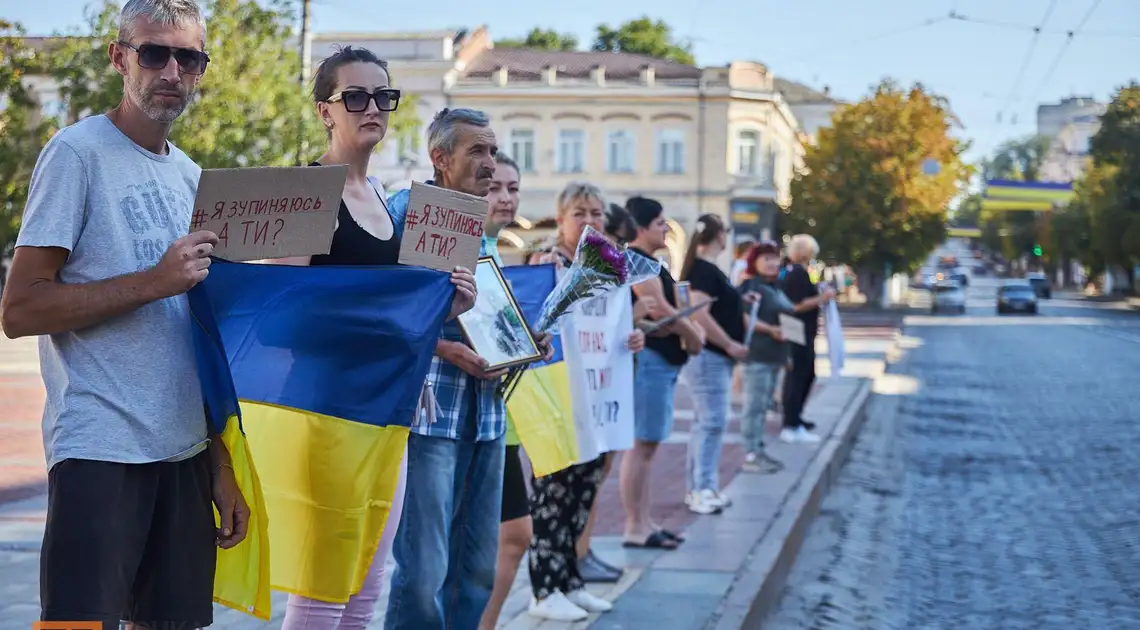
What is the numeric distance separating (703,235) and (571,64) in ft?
171

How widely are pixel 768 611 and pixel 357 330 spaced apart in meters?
4.09

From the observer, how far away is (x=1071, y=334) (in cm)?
4250

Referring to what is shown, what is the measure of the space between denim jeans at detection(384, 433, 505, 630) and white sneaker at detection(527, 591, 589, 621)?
169 centimetres

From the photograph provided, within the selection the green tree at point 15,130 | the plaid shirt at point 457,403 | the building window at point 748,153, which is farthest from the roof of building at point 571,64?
the plaid shirt at point 457,403

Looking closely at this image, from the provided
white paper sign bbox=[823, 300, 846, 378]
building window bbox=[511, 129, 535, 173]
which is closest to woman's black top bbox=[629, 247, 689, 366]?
white paper sign bbox=[823, 300, 846, 378]

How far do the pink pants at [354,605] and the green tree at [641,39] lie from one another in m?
74.3

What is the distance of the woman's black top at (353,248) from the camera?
3.76 meters

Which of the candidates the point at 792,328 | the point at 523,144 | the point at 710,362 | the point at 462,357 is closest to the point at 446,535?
the point at 462,357

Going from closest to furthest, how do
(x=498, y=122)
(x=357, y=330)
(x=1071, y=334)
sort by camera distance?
(x=357, y=330) < (x=1071, y=334) < (x=498, y=122)

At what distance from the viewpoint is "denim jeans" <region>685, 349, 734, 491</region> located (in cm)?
910

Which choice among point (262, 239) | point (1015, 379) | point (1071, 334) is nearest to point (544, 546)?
point (262, 239)

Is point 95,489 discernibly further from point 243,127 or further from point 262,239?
point 243,127

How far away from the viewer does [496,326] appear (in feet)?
14.8

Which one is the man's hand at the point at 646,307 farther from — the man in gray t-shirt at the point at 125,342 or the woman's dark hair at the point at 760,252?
the man in gray t-shirt at the point at 125,342
